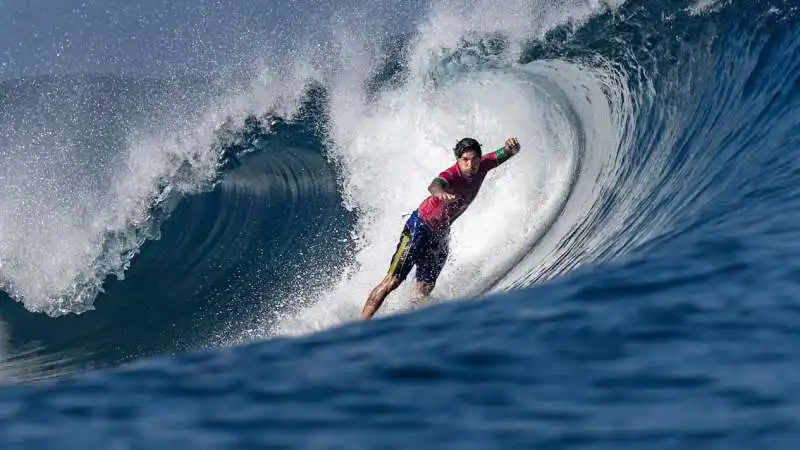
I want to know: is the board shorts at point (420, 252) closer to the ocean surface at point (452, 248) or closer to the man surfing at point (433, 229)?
the man surfing at point (433, 229)

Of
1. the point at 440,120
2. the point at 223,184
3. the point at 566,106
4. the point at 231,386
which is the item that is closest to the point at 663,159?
the point at 566,106

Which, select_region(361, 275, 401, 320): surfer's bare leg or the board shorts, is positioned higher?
the board shorts

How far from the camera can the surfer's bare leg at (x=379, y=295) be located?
9.08 m

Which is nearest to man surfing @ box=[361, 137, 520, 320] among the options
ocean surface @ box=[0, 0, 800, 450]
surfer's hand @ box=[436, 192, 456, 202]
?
surfer's hand @ box=[436, 192, 456, 202]

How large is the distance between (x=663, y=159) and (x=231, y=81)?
664 cm

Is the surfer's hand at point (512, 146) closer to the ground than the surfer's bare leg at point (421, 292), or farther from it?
farther from it

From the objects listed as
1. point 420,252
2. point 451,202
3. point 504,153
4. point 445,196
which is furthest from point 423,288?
point 504,153

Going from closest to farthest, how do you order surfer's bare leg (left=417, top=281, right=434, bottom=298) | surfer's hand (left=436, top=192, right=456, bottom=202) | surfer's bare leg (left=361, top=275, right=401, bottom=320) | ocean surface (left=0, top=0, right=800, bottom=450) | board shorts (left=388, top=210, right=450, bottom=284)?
1. ocean surface (left=0, top=0, right=800, bottom=450)
2. surfer's hand (left=436, top=192, right=456, bottom=202)
3. surfer's bare leg (left=361, top=275, right=401, bottom=320)
4. board shorts (left=388, top=210, right=450, bottom=284)
5. surfer's bare leg (left=417, top=281, right=434, bottom=298)

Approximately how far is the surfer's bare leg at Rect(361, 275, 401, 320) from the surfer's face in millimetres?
1171

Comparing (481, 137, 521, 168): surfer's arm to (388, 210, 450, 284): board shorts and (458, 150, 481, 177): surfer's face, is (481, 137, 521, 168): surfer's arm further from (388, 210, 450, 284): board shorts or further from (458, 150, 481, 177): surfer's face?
(388, 210, 450, 284): board shorts

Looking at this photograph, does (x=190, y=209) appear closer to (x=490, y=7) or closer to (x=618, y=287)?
(x=490, y=7)

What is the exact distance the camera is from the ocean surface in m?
2.83

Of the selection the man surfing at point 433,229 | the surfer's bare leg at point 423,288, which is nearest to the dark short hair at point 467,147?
the man surfing at point 433,229

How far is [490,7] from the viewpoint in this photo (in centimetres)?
1453
